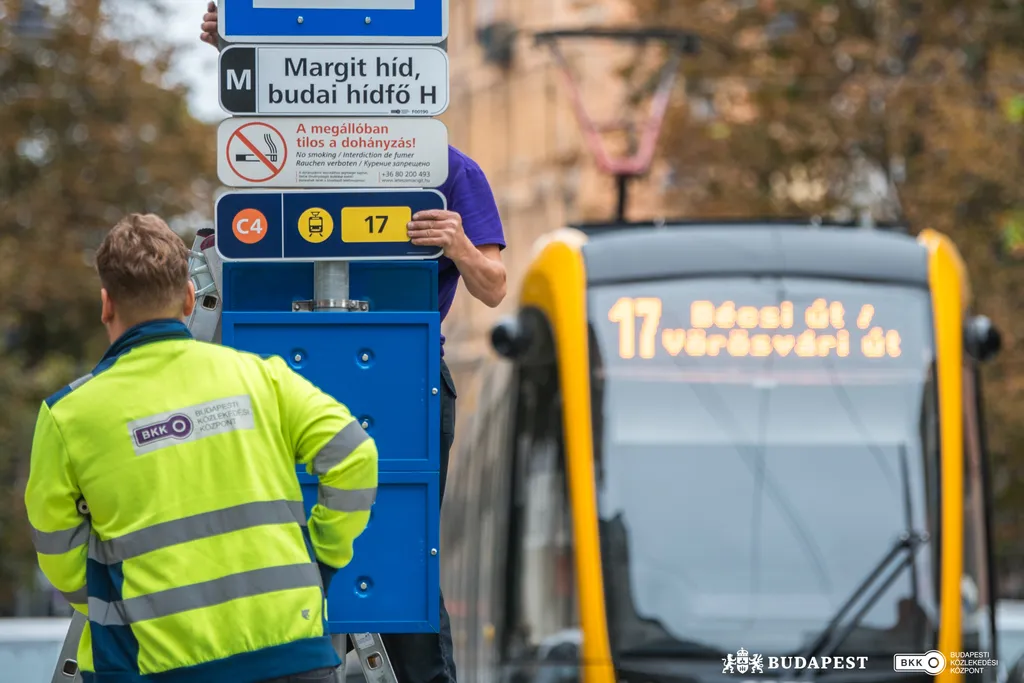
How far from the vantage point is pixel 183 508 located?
13.7 ft

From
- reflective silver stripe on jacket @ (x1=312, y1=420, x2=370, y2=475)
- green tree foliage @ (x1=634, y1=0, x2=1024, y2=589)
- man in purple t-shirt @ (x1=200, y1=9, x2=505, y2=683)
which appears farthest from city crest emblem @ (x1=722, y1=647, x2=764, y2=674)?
green tree foliage @ (x1=634, y1=0, x2=1024, y2=589)

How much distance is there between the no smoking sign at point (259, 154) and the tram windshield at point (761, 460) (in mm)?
5337

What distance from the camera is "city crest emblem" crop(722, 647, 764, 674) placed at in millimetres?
9562

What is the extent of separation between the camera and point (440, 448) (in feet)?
16.4

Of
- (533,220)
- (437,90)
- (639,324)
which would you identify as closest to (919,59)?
(639,324)

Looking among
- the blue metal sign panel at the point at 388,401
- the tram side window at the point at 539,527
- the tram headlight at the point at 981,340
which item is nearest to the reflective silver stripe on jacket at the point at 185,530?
the blue metal sign panel at the point at 388,401

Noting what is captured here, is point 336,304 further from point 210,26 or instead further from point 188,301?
point 210,26

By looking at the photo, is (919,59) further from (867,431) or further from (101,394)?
(101,394)

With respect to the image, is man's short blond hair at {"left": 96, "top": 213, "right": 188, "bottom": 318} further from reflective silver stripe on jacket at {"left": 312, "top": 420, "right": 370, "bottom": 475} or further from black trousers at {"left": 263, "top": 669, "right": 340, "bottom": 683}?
black trousers at {"left": 263, "top": 669, "right": 340, "bottom": 683}

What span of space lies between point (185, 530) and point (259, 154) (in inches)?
45.4

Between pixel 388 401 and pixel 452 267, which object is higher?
pixel 452 267

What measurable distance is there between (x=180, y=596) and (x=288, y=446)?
0.39 m

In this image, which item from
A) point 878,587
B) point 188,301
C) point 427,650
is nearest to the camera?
point 188,301

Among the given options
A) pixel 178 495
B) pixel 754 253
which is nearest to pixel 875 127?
pixel 754 253
